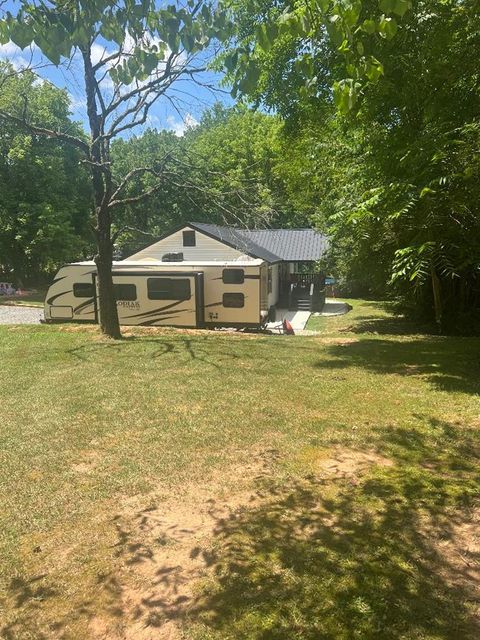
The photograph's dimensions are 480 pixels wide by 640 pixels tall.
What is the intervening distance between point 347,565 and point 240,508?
40.9 inches

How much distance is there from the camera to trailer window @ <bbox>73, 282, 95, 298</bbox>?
17.2 meters

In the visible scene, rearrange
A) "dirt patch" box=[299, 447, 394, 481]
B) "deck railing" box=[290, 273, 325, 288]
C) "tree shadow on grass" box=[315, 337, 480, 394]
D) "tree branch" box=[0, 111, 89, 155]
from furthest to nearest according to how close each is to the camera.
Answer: "deck railing" box=[290, 273, 325, 288], "tree branch" box=[0, 111, 89, 155], "tree shadow on grass" box=[315, 337, 480, 394], "dirt patch" box=[299, 447, 394, 481]

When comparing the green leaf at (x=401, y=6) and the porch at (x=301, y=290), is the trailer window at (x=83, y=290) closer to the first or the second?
the porch at (x=301, y=290)

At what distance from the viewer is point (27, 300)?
29.1m

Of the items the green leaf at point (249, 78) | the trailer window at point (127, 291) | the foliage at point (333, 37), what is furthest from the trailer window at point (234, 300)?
the green leaf at point (249, 78)

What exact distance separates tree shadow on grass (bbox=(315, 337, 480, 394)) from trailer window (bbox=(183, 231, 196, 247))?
1104 cm

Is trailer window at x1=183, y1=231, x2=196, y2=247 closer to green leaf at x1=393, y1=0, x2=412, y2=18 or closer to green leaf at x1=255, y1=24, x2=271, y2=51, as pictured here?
green leaf at x1=255, y1=24, x2=271, y2=51

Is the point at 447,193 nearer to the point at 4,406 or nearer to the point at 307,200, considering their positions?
the point at 4,406

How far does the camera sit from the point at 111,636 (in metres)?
2.44

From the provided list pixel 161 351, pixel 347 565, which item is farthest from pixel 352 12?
pixel 161 351

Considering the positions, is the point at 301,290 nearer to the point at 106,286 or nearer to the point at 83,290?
the point at 83,290

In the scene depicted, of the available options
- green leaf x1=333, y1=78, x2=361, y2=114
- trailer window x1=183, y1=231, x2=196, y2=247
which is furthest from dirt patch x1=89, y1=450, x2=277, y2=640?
trailer window x1=183, y1=231, x2=196, y2=247

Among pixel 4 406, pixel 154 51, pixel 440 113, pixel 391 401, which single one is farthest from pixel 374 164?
pixel 4 406

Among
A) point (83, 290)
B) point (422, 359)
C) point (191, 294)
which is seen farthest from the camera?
point (83, 290)
